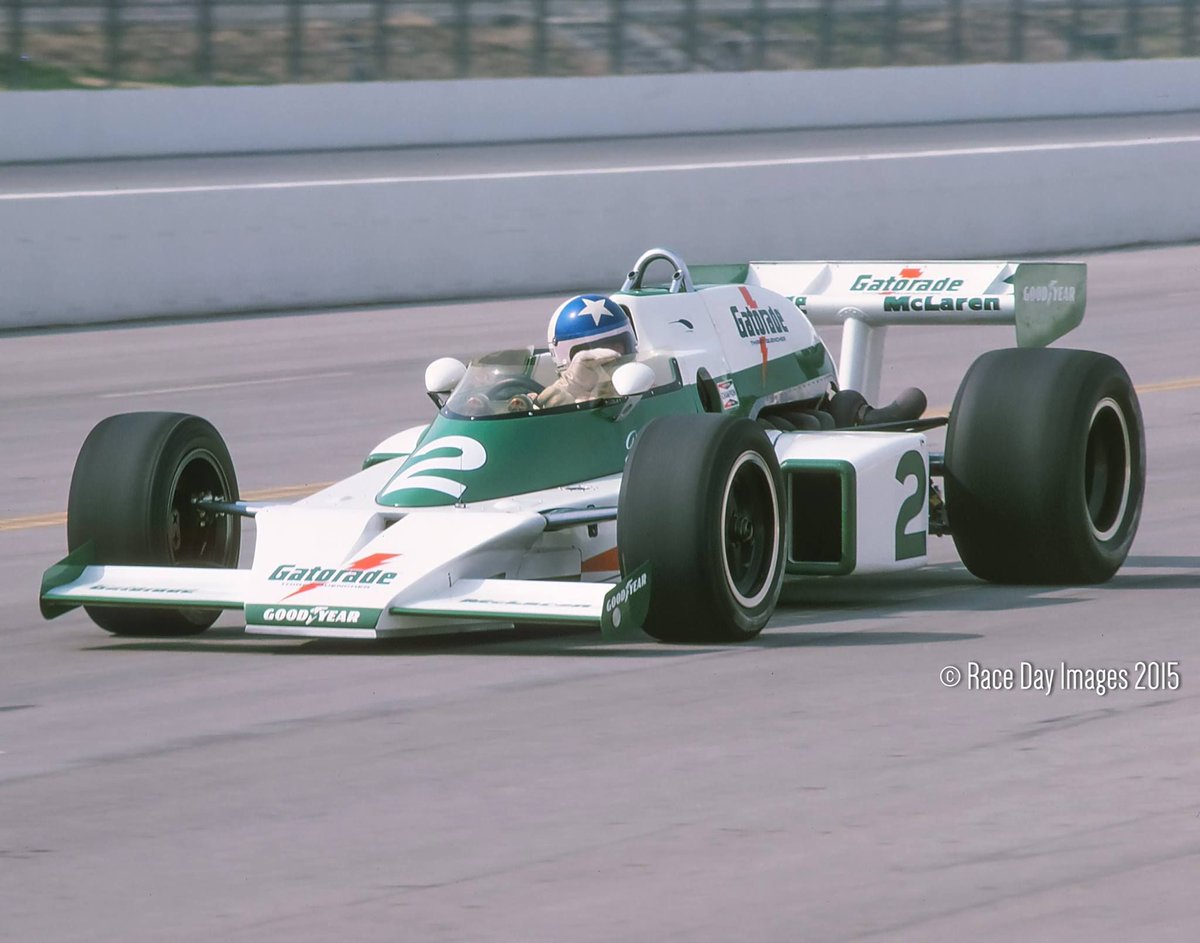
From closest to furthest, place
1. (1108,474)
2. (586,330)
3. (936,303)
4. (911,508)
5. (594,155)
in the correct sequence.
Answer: (586,330)
(911,508)
(1108,474)
(936,303)
(594,155)

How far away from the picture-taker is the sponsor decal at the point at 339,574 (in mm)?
8227

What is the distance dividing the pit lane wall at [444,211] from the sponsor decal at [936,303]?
11536 millimetres

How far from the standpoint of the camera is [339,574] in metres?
8.29

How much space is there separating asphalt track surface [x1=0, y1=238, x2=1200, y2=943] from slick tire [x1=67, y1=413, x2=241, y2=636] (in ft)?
0.47

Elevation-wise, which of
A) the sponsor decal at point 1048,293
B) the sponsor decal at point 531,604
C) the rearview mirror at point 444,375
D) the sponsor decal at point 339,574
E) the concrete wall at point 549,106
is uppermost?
the concrete wall at point 549,106

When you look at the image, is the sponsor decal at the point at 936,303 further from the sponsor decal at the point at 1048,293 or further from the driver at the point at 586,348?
the driver at the point at 586,348

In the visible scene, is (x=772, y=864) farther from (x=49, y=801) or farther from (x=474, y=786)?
(x=49, y=801)

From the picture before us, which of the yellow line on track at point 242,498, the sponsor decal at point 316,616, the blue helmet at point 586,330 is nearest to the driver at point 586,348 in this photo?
the blue helmet at point 586,330

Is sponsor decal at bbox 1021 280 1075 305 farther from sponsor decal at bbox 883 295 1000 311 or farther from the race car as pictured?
the race car

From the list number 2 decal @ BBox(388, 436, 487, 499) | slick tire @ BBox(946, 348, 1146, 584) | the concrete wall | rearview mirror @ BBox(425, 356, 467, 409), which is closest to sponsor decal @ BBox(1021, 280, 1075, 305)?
slick tire @ BBox(946, 348, 1146, 584)

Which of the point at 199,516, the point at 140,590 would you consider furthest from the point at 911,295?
the point at 140,590

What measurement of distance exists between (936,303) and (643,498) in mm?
3390

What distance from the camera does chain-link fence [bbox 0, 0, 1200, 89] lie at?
33000mm

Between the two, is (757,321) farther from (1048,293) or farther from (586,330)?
(1048,293)
